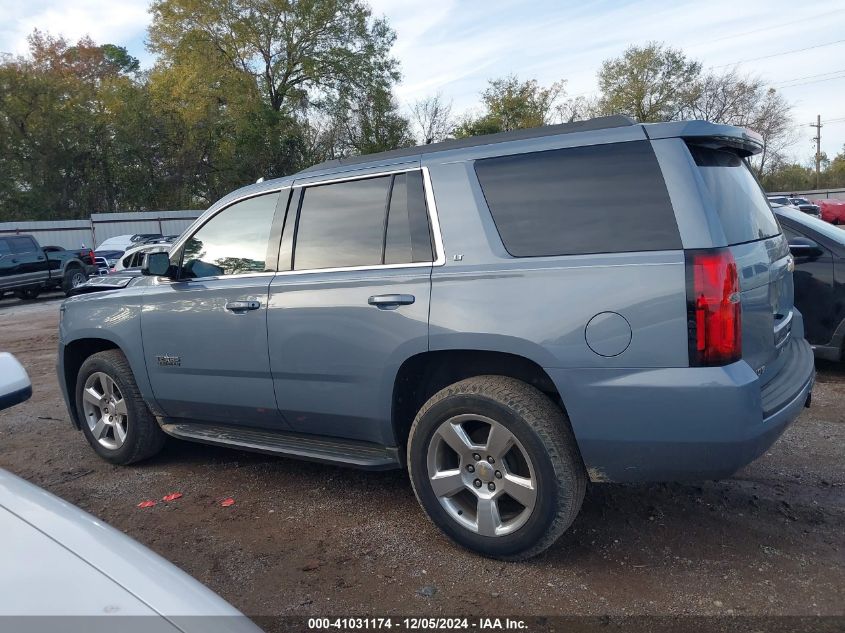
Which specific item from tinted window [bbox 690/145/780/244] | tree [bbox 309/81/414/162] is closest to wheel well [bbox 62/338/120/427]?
tinted window [bbox 690/145/780/244]

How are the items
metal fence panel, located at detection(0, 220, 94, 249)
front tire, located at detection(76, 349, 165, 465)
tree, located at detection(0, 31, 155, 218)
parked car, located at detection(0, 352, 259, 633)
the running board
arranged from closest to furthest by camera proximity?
parked car, located at detection(0, 352, 259, 633)
the running board
front tire, located at detection(76, 349, 165, 465)
metal fence panel, located at detection(0, 220, 94, 249)
tree, located at detection(0, 31, 155, 218)

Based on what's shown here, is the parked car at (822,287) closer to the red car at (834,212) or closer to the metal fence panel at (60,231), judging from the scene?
the metal fence panel at (60,231)

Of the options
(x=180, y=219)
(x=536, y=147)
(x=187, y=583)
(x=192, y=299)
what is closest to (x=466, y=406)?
(x=536, y=147)

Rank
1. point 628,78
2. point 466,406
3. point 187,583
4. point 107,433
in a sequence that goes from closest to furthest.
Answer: point 187,583 → point 466,406 → point 107,433 → point 628,78

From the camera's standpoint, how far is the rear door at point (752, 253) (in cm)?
302

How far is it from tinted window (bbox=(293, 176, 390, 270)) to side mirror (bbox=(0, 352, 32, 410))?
1.63 meters

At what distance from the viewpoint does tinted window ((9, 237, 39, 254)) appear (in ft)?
60.1

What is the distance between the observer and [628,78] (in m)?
52.1

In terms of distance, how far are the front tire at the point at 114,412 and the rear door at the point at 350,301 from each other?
136cm

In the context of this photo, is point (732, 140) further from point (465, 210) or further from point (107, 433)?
point (107, 433)


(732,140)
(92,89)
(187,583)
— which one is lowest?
(187,583)

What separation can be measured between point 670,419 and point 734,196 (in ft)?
3.76

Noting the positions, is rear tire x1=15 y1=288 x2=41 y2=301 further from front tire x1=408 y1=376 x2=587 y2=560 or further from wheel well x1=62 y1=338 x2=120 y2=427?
front tire x1=408 y1=376 x2=587 y2=560

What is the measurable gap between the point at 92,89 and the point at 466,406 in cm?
4371
